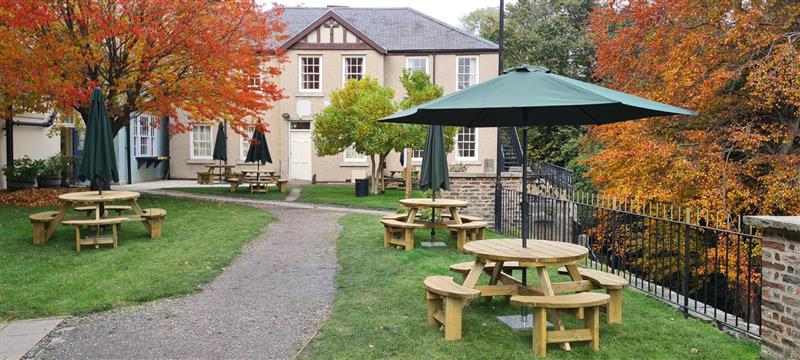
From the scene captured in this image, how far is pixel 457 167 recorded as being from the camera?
2325 centimetres

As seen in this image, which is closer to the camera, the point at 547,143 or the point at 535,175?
the point at 535,175

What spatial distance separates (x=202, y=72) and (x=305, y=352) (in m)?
11.5

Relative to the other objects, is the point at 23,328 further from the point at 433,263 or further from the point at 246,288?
the point at 433,263

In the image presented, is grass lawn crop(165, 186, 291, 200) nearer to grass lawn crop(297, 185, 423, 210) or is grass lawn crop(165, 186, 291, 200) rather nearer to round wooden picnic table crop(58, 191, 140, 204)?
grass lawn crop(297, 185, 423, 210)

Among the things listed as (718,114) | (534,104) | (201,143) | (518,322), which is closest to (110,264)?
(518,322)

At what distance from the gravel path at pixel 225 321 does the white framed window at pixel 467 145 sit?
1836 centimetres

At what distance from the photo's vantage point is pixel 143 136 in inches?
1005

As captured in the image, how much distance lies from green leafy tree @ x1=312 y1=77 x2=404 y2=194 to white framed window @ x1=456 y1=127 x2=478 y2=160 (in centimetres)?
726

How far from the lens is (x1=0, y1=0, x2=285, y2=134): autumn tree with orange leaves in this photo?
1239 centimetres

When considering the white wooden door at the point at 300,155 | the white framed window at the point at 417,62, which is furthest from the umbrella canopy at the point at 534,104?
the white wooden door at the point at 300,155

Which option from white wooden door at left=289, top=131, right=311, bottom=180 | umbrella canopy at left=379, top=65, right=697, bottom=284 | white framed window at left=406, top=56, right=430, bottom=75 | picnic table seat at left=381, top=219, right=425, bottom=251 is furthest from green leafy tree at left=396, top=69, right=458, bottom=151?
umbrella canopy at left=379, top=65, right=697, bottom=284

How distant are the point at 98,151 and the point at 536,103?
339 inches

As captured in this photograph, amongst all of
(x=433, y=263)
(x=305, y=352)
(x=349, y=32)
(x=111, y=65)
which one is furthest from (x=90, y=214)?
(x=349, y=32)

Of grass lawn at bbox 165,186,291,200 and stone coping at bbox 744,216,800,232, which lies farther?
grass lawn at bbox 165,186,291,200
